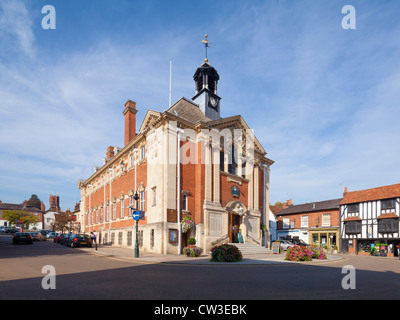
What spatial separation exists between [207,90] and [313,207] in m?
27.9

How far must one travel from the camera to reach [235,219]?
2980 cm

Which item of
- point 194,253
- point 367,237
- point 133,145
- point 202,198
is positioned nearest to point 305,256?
point 194,253

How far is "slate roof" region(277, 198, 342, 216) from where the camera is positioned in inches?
1776

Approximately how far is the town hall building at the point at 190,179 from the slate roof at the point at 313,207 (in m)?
14.4

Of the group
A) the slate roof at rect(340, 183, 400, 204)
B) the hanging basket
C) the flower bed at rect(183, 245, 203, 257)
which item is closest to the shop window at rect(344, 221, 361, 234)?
the slate roof at rect(340, 183, 400, 204)

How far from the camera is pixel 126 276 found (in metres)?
11.0

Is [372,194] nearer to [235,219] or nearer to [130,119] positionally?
[235,219]

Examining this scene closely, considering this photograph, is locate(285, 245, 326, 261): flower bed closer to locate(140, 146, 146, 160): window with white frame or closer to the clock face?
the clock face

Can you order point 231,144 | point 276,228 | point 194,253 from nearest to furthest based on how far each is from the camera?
point 194,253, point 231,144, point 276,228

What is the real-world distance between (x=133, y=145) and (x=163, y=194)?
9287mm

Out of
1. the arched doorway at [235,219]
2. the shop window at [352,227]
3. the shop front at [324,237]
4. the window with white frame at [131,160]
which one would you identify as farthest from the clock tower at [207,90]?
the shop front at [324,237]

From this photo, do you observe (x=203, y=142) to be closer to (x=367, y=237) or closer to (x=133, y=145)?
(x=133, y=145)

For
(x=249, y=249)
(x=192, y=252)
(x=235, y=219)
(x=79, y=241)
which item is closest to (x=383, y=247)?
(x=249, y=249)
